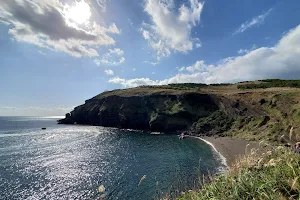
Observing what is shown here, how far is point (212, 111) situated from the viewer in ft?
376

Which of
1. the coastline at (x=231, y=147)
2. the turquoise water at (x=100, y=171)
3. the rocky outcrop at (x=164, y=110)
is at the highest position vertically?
the rocky outcrop at (x=164, y=110)

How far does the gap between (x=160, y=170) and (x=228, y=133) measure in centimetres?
4921

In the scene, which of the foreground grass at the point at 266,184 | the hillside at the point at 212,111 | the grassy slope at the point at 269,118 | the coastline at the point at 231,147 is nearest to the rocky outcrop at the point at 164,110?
the hillside at the point at 212,111

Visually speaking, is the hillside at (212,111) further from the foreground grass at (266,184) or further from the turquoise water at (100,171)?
the foreground grass at (266,184)

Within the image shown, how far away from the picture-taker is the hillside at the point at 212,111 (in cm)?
7731

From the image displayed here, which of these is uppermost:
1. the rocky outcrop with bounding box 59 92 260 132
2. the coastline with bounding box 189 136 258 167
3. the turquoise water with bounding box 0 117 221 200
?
the rocky outcrop with bounding box 59 92 260 132

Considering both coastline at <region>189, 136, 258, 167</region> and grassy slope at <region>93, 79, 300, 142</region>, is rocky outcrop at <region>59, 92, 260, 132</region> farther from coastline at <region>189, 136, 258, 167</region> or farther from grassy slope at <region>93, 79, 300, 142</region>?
coastline at <region>189, 136, 258, 167</region>

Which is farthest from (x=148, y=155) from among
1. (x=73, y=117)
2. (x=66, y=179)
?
(x=73, y=117)

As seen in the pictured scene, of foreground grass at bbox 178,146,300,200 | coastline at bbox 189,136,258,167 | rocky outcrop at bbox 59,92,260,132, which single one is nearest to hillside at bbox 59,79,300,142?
rocky outcrop at bbox 59,92,260,132

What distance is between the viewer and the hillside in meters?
77.3

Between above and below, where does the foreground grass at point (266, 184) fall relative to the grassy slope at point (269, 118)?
above

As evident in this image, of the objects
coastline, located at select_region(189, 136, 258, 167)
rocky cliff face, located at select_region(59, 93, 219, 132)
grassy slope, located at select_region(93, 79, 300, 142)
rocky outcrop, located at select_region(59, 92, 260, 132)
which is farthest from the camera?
rocky cliff face, located at select_region(59, 93, 219, 132)

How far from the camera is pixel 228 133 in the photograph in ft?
294

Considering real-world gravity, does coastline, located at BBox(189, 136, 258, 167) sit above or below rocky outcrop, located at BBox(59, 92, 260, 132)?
below
